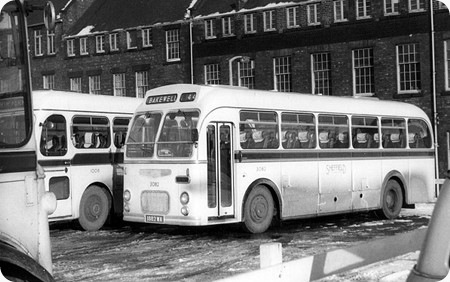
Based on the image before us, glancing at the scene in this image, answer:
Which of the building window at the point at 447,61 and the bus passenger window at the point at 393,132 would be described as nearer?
the bus passenger window at the point at 393,132

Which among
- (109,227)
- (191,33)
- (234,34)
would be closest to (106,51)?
(191,33)

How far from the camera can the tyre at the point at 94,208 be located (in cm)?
1560

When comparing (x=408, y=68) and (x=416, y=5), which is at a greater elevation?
(x=416, y=5)

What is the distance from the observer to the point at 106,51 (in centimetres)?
4569

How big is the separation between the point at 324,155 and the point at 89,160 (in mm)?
5189

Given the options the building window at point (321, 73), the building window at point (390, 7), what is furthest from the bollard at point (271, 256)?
the building window at point (321, 73)

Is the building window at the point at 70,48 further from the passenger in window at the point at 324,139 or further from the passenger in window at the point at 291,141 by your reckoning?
the passenger in window at the point at 291,141

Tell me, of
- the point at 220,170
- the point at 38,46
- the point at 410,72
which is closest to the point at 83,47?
→ the point at 38,46

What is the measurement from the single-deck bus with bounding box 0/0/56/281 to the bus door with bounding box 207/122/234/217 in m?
8.37

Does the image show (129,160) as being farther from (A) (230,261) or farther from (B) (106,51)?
(B) (106,51)

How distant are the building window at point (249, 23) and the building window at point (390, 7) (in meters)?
7.88

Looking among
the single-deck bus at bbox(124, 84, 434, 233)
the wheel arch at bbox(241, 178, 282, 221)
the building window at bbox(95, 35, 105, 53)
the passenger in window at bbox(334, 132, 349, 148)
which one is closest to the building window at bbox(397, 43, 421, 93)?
the single-deck bus at bbox(124, 84, 434, 233)

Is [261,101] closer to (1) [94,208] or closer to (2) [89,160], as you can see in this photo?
(2) [89,160]

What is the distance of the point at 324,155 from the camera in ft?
51.9
